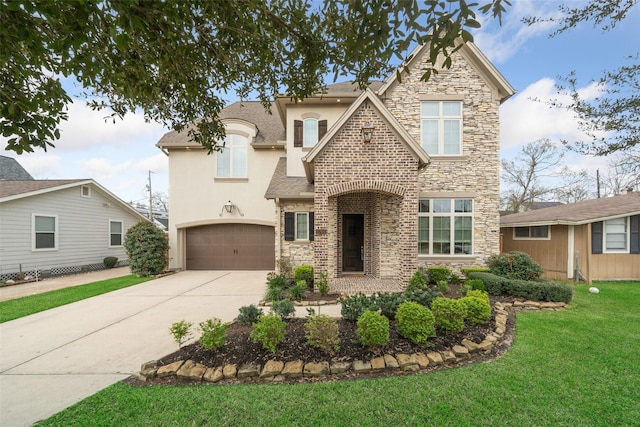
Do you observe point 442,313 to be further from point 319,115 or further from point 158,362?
point 319,115

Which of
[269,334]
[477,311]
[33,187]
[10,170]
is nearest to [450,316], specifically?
[477,311]

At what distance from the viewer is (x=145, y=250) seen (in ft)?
38.2

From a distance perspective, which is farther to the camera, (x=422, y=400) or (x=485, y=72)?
(x=485, y=72)

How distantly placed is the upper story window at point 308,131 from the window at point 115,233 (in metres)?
12.2

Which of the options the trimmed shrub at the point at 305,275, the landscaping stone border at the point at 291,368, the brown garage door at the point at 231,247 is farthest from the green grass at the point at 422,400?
the brown garage door at the point at 231,247

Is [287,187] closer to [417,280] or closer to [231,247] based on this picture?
[231,247]

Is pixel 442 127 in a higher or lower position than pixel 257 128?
lower

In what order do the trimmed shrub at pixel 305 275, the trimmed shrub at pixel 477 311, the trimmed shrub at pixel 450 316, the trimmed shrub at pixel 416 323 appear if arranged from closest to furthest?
the trimmed shrub at pixel 416 323, the trimmed shrub at pixel 450 316, the trimmed shrub at pixel 477 311, the trimmed shrub at pixel 305 275

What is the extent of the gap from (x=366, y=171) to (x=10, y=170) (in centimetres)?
2334

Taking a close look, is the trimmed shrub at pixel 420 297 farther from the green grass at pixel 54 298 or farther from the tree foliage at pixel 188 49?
the green grass at pixel 54 298

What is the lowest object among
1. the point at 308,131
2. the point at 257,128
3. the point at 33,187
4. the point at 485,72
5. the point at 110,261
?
the point at 110,261

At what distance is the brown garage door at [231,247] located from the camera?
1327 cm

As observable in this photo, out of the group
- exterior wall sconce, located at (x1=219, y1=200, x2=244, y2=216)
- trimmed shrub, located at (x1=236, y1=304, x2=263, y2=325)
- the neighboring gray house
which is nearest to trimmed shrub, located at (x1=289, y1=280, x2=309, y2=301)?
trimmed shrub, located at (x1=236, y1=304, x2=263, y2=325)

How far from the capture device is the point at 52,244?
1241cm
